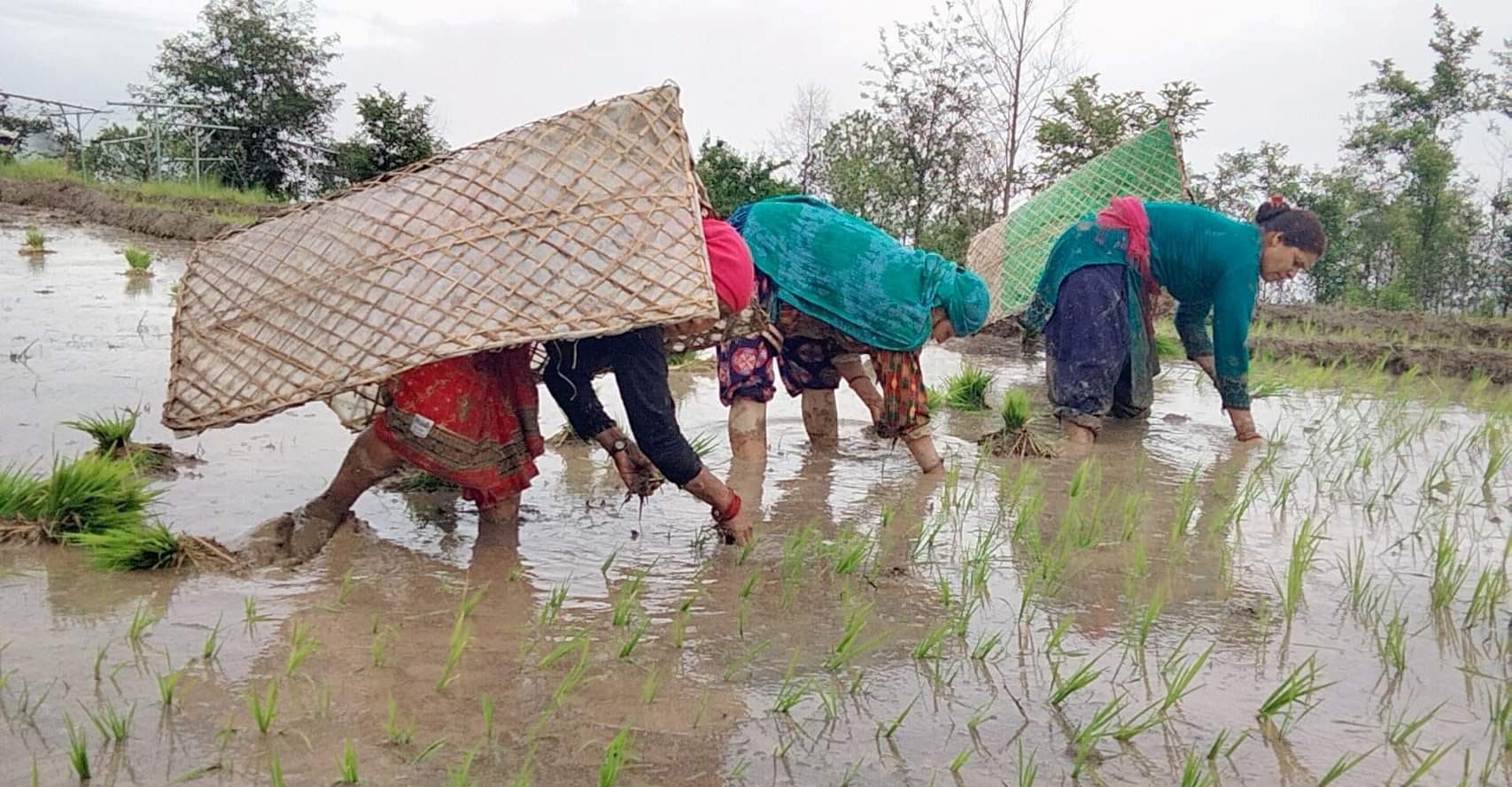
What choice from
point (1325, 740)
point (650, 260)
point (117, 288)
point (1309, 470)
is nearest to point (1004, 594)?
point (1325, 740)

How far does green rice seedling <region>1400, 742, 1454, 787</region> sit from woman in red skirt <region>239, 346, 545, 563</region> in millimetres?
2370

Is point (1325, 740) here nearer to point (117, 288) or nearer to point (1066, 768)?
point (1066, 768)

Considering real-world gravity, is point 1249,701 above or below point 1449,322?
below

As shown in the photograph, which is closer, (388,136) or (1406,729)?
(1406,729)

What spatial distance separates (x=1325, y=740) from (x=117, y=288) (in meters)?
8.54

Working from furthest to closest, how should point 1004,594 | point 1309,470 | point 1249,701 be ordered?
1. point 1309,470
2. point 1004,594
3. point 1249,701

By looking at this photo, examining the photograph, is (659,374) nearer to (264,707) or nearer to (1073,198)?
(264,707)

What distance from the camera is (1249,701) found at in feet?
8.47

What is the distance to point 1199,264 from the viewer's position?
5188 mm

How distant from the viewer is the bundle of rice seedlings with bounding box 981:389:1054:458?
17.0ft

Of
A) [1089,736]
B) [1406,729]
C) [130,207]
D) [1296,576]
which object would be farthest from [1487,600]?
[130,207]

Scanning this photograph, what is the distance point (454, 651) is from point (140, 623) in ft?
2.35

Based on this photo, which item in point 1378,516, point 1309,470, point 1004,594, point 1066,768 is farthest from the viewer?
point 1309,470

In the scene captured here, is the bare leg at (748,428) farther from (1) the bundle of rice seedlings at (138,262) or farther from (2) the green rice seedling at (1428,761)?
(1) the bundle of rice seedlings at (138,262)
